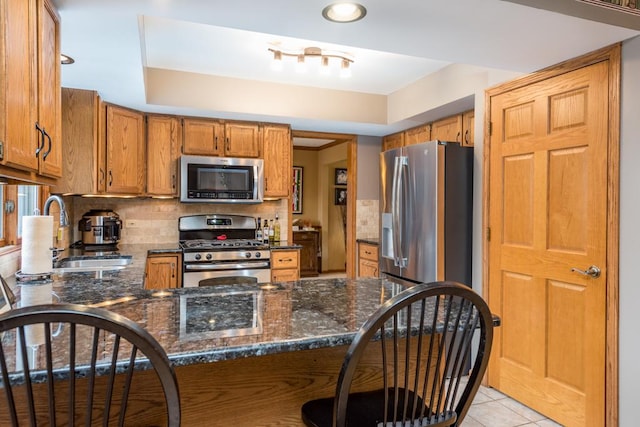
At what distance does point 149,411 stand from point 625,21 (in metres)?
2.50

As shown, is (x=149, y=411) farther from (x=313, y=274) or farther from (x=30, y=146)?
(x=313, y=274)

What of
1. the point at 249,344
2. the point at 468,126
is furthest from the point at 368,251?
the point at 249,344

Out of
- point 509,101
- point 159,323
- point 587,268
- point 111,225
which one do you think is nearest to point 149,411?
point 159,323

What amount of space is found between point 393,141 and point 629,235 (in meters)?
2.96

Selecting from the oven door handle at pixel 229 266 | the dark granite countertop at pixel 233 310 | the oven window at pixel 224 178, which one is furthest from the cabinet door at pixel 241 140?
the dark granite countertop at pixel 233 310

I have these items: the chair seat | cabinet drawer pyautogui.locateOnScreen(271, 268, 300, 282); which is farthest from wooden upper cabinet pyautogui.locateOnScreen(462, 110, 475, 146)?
the chair seat

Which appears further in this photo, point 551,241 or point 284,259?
point 284,259

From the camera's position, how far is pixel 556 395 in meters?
2.44

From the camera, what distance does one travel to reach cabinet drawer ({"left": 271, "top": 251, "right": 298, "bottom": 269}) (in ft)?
13.5

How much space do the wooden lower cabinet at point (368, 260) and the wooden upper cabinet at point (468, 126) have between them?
4.80ft

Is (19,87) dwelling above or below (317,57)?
below

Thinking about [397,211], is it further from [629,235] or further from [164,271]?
[164,271]

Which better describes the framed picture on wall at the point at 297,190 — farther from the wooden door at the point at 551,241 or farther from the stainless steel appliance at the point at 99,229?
the wooden door at the point at 551,241

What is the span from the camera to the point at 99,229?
372 centimetres
